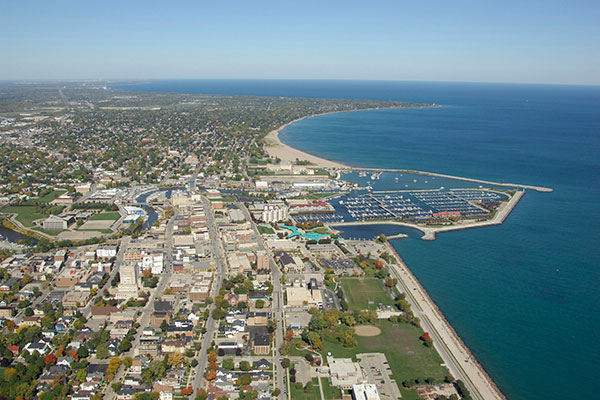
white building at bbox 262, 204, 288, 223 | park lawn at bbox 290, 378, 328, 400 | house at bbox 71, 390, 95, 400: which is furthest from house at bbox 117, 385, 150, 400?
white building at bbox 262, 204, 288, 223

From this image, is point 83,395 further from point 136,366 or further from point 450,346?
point 450,346

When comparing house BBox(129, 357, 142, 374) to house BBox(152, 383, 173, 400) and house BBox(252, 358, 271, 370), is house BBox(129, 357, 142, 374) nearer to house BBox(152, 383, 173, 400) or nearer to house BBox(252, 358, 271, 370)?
house BBox(152, 383, 173, 400)

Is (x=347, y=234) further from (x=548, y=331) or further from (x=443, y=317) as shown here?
(x=548, y=331)

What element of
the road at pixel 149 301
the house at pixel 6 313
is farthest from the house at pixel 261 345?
the house at pixel 6 313

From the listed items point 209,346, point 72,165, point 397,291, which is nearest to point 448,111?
point 72,165

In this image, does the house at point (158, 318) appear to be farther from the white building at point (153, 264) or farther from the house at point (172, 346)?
the white building at point (153, 264)
